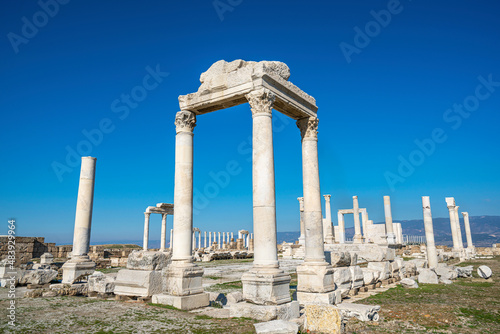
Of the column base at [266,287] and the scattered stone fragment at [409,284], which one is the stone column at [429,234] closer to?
the scattered stone fragment at [409,284]

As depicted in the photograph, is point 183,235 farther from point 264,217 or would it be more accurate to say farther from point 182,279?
point 264,217

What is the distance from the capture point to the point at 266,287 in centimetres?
837

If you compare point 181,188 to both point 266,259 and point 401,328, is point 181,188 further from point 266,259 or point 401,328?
point 401,328

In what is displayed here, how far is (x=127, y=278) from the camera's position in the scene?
10648 millimetres

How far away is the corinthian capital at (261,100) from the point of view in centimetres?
959

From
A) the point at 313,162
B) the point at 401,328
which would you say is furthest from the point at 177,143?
the point at 401,328

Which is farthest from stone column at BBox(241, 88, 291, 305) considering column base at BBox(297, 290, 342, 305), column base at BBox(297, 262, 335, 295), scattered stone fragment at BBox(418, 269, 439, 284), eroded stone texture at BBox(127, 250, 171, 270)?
scattered stone fragment at BBox(418, 269, 439, 284)

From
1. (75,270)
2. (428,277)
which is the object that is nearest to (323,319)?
(75,270)

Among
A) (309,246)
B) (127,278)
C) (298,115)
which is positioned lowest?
(127,278)

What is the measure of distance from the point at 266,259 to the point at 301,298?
→ 7.46ft

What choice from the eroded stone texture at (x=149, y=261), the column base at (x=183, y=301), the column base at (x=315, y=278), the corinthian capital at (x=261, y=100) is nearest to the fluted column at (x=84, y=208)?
the eroded stone texture at (x=149, y=261)

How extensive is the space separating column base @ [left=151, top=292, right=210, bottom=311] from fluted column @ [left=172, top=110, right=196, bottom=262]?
1.15m

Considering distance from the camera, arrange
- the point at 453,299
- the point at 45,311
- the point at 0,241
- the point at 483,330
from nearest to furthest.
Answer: the point at 483,330, the point at 45,311, the point at 453,299, the point at 0,241

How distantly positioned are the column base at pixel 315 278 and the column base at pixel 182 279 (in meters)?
3.07
